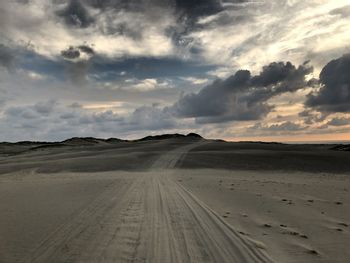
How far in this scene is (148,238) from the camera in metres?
9.36

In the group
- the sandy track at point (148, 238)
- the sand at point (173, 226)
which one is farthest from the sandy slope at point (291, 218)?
the sandy track at point (148, 238)

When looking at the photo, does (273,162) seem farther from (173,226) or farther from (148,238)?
(148,238)

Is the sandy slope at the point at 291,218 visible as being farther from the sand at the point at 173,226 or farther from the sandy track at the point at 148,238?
the sandy track at the point at 148,238

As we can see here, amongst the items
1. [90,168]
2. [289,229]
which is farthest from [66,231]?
[90,168]

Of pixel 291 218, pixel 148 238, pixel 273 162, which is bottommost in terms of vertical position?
pixel 291 218

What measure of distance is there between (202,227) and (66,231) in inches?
132

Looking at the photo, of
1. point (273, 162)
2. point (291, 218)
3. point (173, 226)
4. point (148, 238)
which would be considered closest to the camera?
point (148, 238)

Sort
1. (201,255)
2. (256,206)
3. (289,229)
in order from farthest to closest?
(256,206) < (289,229) < (201,255)

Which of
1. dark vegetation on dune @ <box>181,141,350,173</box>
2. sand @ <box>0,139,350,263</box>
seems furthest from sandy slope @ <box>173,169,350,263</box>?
dark vegetation on dune @ <box>181,141,350,173</box>

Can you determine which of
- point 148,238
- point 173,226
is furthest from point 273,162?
point 148,238

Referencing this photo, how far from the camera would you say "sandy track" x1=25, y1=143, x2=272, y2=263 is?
797 cm

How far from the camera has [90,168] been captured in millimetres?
38562

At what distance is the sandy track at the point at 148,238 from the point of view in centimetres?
797

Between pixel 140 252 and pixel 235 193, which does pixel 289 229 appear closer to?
pixel 140 252
